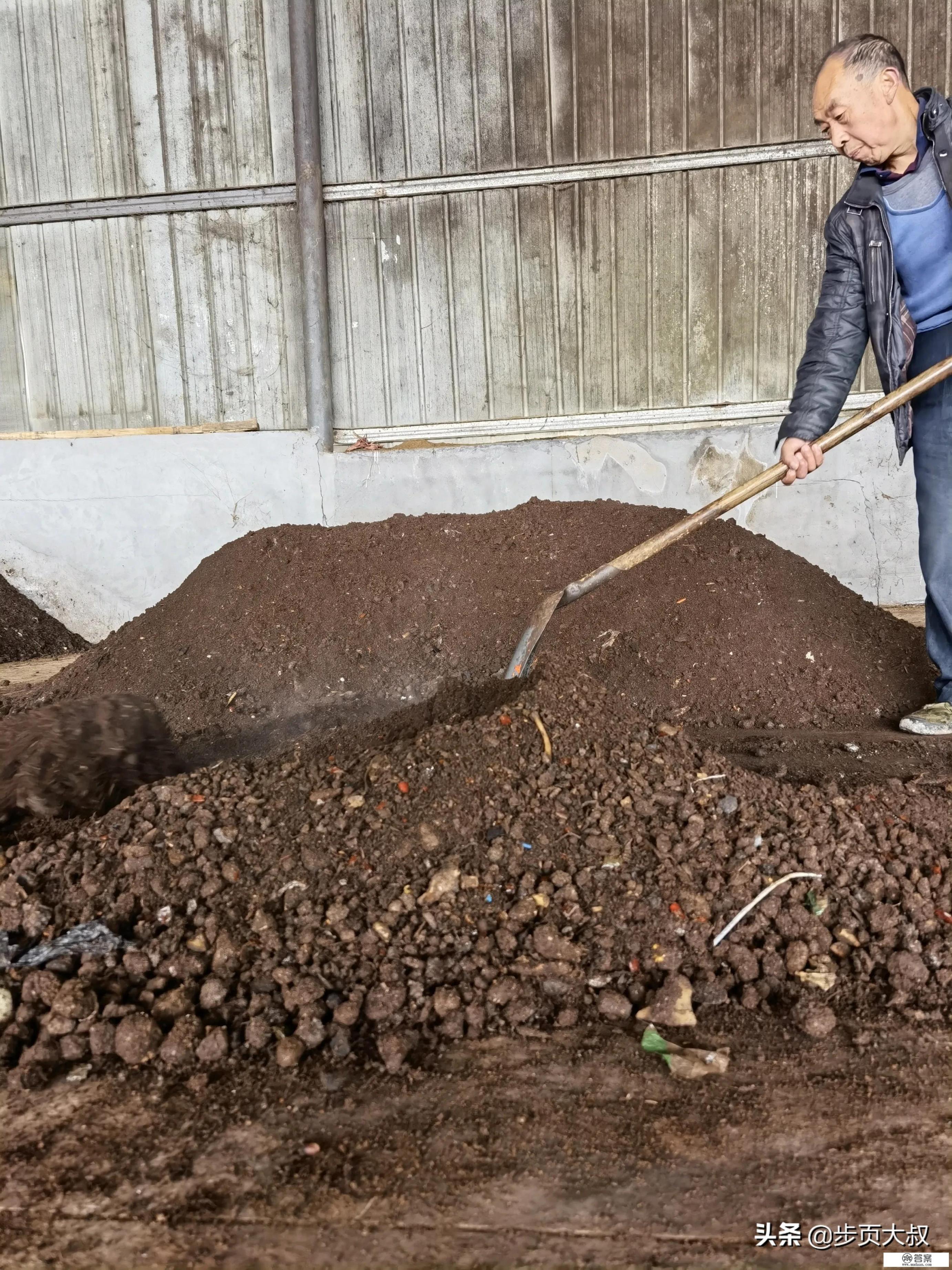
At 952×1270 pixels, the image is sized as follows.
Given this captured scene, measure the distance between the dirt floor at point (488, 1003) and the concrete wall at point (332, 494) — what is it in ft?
11.1

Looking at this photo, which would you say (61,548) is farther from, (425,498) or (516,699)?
(516,699)

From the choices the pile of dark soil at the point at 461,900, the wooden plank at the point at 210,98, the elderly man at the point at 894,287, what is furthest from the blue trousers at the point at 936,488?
the wooden plank at the point at 210,98

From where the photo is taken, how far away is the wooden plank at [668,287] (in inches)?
230

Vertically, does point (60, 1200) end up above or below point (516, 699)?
below

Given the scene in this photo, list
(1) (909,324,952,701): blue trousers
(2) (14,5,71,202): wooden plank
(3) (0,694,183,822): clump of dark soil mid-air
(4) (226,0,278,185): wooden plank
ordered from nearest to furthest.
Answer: (3) (0,694,183,822): clump of dark soil mid-air < (1) (909,324,952,701): blue trousers < (4) (226,0,278,185): wooden plank < (2) (14,5,71,202): wooden plank

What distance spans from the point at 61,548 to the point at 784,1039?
5955 mm

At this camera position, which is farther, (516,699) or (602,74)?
(602,74)

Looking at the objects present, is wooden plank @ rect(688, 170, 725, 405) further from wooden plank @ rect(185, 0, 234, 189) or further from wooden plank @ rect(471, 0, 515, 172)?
wooden plank @ rect(185, 0, 234, 189)

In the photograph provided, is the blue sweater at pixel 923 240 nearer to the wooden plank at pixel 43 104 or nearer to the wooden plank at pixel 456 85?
the wooden plank at pixel 456 85

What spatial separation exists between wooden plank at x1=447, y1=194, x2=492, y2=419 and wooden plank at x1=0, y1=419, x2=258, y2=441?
4.47ft

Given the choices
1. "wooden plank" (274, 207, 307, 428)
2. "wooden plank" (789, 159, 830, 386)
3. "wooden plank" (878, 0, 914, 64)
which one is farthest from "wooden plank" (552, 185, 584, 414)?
"wooden plank" (878, 0, 914, 64)

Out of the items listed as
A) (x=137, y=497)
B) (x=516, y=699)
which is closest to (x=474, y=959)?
(x=516, y=699)

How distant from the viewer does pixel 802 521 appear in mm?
5898

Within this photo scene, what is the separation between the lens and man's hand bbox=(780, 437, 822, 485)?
9.41 feet
